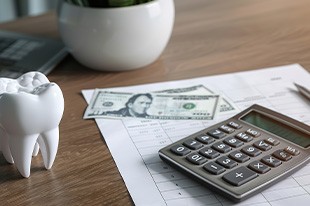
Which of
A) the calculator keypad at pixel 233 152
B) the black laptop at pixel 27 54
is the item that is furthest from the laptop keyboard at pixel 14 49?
the calculator keypad at pixel 233 152

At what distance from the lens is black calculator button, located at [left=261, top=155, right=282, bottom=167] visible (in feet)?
1.84

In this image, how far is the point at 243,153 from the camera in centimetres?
58

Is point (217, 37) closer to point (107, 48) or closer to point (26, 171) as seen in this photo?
point (107, 48)

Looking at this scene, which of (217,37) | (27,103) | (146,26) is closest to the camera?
(27,103)

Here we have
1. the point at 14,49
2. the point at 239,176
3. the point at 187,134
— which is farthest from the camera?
the point at 14,49

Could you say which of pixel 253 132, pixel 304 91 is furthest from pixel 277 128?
pixel 304 91

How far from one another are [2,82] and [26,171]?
9 centimetres

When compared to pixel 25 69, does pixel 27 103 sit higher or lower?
higher

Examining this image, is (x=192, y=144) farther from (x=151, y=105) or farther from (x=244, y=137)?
(x=151, y=105)

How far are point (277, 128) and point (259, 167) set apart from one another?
0.10 metres

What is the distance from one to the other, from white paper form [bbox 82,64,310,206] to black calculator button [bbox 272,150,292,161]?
0.06 feet

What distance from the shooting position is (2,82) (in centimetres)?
59

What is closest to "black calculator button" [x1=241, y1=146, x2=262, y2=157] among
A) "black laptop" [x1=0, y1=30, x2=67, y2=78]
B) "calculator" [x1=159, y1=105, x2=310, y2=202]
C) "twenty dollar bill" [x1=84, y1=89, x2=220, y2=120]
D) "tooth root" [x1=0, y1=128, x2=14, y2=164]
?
"calculator" [x1=159, y1=105, x2=310, y2=202]

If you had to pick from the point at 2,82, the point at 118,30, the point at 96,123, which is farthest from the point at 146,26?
the point at 2,82
